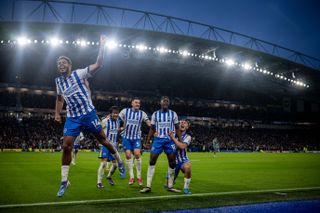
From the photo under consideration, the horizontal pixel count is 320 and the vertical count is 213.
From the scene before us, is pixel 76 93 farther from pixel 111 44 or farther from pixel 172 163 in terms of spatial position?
pixel 111 44

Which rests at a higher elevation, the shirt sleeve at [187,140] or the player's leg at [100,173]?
the shirt sleeve at [187,140]

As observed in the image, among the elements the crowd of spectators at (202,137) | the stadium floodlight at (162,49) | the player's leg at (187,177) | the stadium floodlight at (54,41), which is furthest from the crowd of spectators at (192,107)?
the player's leg at (187,177)

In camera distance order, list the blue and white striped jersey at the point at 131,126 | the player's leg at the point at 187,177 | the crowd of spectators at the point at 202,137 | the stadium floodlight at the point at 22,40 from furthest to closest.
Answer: the crowd of spectators at the point at 202,137 → the stadium floodlight at the point at 22,40 → the blue and white striped jersey at the point at 131,126 → the player's leg at the point at 187,177

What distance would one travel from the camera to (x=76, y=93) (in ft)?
19.4

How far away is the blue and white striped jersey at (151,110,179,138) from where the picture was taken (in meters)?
7.52

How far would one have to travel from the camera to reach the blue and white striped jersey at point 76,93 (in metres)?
5.90

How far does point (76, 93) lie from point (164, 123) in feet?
8.47

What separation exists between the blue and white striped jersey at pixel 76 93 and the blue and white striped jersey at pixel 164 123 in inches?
84.8

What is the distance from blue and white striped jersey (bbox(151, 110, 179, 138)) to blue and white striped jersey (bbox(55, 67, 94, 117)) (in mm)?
2153

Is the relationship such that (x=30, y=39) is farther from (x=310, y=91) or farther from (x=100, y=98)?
(x=310, y=91)

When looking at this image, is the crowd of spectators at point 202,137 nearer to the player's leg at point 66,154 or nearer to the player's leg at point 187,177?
the player's leg at point 187,177

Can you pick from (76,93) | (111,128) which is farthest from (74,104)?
(111,128)

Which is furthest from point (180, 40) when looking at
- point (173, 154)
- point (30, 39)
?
point (173, 154)

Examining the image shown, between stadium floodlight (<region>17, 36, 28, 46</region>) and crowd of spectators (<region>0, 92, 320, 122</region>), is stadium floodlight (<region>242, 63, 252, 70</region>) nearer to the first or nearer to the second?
crowd of spectators (<region>0, 92, 320, 122</region>)
